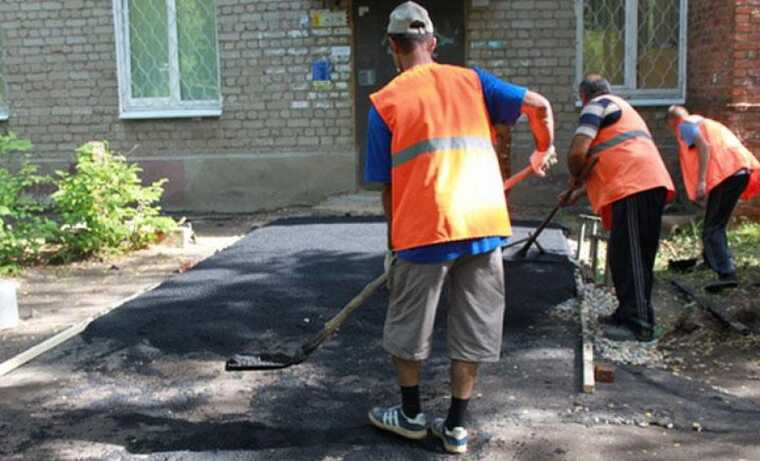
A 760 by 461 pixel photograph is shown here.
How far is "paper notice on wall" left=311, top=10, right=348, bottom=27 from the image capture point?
10.4 metres

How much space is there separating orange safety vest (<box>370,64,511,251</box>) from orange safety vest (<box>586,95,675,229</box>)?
203cm

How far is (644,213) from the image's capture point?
5188 millimetres

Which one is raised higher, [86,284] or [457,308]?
[457,308]

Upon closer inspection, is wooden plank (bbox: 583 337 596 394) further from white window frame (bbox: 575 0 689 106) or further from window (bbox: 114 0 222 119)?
window (bbox: 114 0 222 119)

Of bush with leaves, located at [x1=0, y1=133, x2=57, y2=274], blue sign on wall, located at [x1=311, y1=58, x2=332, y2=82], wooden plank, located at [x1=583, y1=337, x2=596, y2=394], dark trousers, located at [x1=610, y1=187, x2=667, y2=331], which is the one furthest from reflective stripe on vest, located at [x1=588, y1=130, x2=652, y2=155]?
blue sign on wall, located at [x1=311, y1=58, x2=332, y2=82]

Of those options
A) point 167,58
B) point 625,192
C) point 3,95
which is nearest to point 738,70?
point 625,192

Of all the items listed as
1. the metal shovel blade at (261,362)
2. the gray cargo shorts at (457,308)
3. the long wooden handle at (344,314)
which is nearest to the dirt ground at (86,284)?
the metal shovel blade at (261,362)

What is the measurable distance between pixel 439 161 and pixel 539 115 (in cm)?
52

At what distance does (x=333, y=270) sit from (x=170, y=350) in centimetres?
204

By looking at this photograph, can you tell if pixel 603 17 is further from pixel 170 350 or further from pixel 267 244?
pixel 170 350

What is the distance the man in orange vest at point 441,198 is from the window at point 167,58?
7831 mm

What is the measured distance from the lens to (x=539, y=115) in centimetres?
353

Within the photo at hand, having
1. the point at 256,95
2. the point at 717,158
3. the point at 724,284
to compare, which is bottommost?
the point at 724,284

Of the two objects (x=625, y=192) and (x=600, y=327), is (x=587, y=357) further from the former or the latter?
(x=625, y=192)
